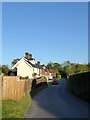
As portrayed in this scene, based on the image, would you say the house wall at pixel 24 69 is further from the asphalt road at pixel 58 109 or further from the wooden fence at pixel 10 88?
the wooden fence at pixel 10 88

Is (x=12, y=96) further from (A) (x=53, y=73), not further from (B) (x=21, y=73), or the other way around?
(A) (x=53, y=73)

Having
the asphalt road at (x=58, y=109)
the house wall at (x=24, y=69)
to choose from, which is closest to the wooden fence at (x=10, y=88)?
the asphalt road at (x=58, y=109)

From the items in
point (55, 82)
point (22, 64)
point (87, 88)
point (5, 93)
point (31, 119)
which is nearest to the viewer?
point (31, 119)

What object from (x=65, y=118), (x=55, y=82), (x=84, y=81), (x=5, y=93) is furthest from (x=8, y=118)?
(x=55, y=82)

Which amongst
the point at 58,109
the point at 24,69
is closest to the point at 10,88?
the point at 58,109

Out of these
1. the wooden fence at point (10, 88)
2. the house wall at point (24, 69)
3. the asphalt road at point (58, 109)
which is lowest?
the asphalt road at point (58, 109)

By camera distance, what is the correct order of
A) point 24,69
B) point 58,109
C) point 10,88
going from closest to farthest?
point 58,109 < point 10,88 < point 24,69

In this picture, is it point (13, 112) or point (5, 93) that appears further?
point (5, 93)

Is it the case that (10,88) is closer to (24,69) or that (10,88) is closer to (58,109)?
(58,109)

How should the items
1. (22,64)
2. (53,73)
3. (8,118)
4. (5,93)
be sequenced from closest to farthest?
(8,118), (5,93), (22,64), (53,73)

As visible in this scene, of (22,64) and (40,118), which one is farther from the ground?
(22,64)

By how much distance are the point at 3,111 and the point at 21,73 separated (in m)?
78.5

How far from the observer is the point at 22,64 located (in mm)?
93500

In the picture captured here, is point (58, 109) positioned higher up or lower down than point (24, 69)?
lower down
